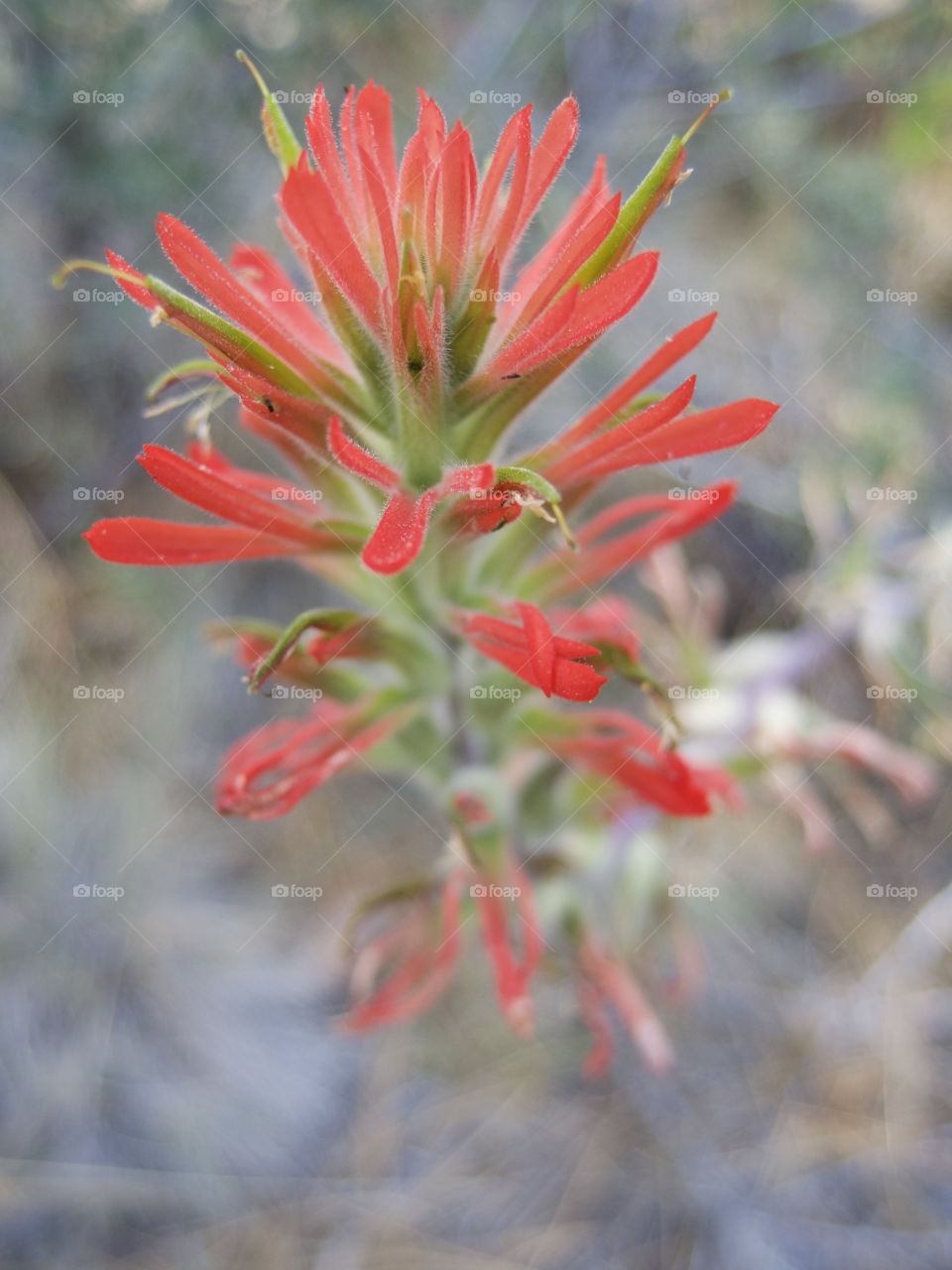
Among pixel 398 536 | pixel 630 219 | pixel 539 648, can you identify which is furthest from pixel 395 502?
pixel 630 219

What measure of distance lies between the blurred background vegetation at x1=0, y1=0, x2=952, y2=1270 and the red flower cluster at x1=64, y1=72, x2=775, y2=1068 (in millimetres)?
659

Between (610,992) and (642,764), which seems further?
(610,992)

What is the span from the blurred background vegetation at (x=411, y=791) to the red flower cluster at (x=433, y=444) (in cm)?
66

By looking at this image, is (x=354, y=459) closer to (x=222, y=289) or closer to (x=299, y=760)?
(x=222, y=289)

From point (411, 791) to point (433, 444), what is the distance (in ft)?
4.86

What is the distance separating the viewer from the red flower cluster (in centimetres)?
67

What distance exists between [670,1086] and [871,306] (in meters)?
1.99

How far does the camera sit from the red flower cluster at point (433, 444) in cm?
67

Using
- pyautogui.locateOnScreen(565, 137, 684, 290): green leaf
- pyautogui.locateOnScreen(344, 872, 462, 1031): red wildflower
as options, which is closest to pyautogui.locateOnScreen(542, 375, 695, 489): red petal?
pyautogui.locateOnScreen(565, 137, 684, 290): green leaf

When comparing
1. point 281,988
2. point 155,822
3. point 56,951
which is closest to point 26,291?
point 155,822

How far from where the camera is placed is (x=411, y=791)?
2172 mm

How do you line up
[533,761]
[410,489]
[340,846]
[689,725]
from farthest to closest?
[340,846] → [689,725] → [533,761] → [410,489]

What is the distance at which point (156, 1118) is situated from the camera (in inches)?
71.3

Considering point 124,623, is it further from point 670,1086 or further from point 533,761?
point 670,1086
